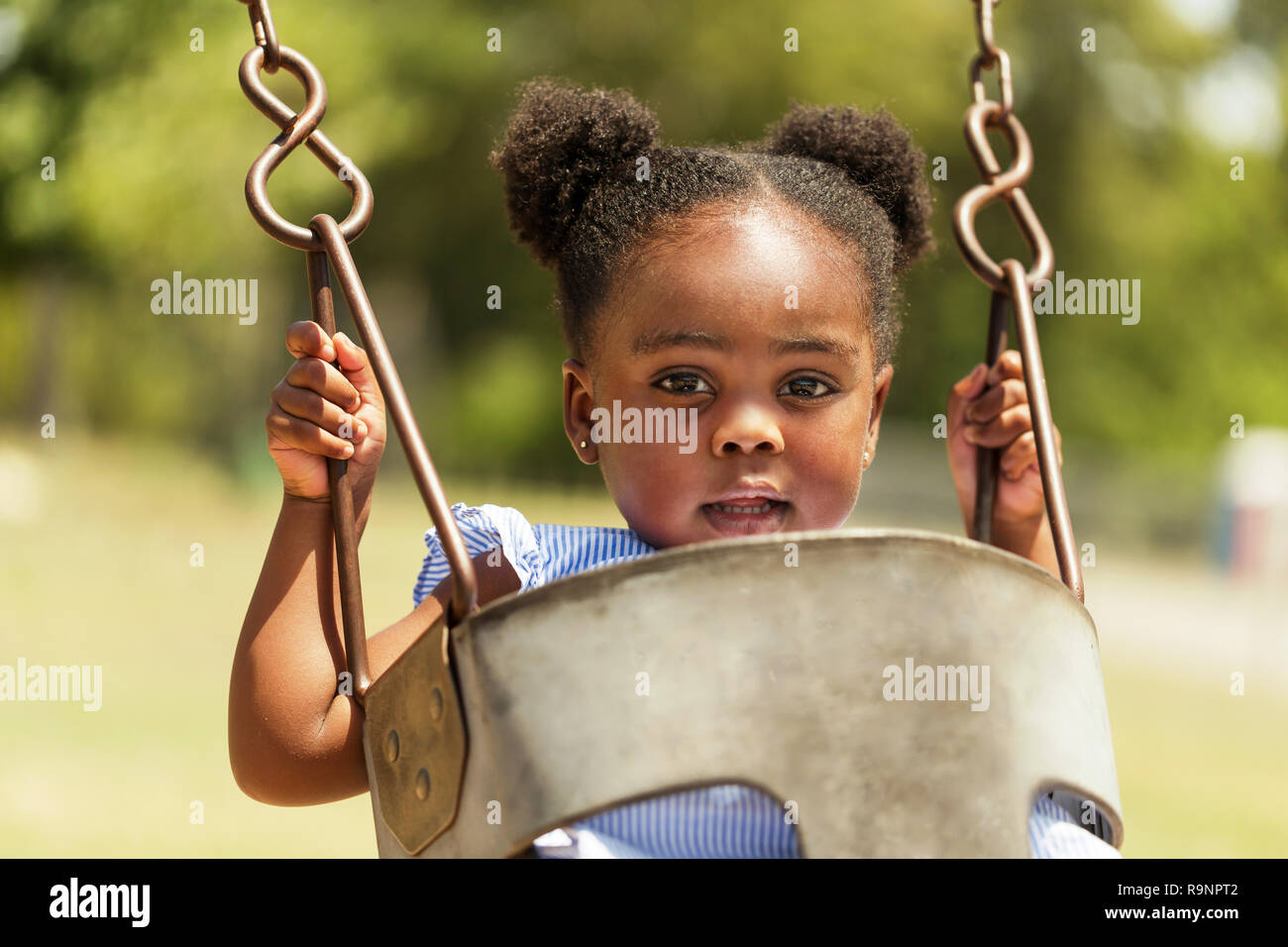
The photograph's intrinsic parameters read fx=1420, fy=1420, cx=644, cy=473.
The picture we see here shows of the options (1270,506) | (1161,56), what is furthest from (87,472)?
(1161,56)

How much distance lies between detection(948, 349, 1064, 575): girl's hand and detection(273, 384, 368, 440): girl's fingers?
776mm

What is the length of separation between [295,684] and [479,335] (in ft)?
49.9

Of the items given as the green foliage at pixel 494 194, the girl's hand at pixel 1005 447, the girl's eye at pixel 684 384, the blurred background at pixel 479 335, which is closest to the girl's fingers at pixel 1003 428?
the girl's hand at pixel 1005 447

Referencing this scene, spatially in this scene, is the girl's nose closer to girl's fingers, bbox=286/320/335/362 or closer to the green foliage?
girl's fingers, bbox=286/320/335/362

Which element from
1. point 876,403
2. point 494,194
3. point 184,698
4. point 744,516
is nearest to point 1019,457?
point 876,403

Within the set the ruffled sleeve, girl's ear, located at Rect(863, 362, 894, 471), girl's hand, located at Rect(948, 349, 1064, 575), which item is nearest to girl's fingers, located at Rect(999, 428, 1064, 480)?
girl's hand, located at Rect(948, 349, 1064, 575)

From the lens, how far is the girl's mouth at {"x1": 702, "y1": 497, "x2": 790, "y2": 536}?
1.50m

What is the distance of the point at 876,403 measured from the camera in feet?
5.86

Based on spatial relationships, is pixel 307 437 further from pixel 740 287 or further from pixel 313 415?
pixel 740 287

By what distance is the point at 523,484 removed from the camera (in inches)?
530

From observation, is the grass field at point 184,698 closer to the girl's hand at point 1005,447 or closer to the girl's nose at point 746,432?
the girl's hand at point 1005,447
